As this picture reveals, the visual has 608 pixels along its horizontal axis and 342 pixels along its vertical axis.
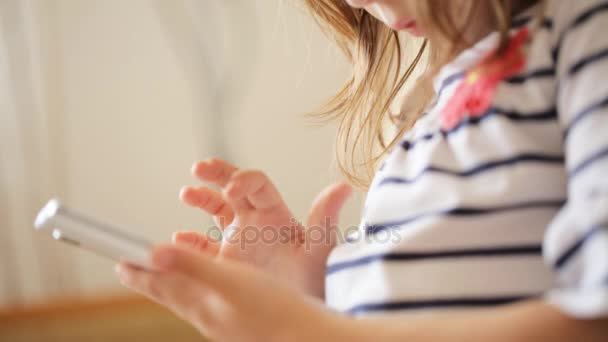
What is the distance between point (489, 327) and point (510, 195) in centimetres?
9

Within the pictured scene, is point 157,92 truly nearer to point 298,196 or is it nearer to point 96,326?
point 298,196

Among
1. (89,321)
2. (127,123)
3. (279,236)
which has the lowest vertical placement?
(89,321)

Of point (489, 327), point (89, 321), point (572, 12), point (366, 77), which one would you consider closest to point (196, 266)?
point (489, 327)

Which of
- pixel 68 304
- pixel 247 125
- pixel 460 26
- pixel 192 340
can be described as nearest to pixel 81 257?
pixel 68 304

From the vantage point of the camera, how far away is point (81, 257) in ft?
4.66

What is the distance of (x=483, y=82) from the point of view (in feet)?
1.50

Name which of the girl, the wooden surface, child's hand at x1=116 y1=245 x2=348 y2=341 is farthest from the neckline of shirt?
the wooden surface

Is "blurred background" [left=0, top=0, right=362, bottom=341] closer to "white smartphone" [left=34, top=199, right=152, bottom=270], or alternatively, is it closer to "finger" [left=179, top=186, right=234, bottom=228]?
"finger" [left=179, top=186, right=234, bottom=228]

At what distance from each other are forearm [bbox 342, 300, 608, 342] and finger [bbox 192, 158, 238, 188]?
8.0 inches

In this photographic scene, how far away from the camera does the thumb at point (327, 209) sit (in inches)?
21.5

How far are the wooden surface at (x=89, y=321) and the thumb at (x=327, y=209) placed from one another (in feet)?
2.85

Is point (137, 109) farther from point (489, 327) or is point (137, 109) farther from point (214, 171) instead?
point (489, 327)

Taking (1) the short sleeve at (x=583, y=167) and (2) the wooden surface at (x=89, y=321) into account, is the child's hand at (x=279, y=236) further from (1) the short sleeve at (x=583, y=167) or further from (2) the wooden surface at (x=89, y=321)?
(2) the wooden surface at (x=89, y=321)

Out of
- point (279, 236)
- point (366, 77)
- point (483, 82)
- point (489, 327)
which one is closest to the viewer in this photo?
point (489, 327)
